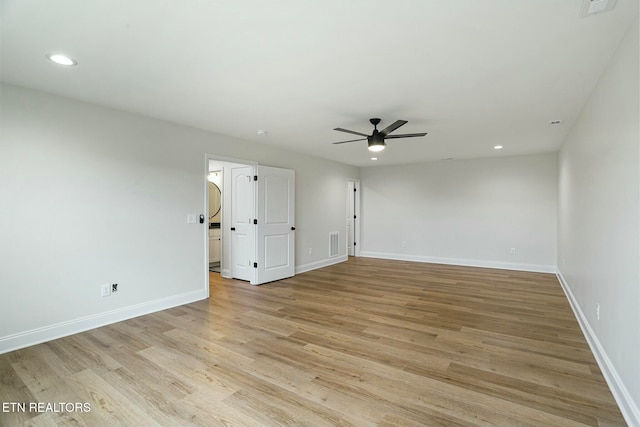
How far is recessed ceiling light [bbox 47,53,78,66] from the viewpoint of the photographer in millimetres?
2312

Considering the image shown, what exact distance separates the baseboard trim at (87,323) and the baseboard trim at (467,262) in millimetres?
4994

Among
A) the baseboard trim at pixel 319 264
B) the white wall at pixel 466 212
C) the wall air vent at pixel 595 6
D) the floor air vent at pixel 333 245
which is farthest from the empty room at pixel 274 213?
the floor air vent at pixel 333 245

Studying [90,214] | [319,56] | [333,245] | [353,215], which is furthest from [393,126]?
[353,215]

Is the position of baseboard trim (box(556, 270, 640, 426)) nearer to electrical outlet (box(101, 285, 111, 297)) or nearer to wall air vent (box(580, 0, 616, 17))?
wall air vent (box(580, 0, 616, 17))

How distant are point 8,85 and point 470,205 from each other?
7553 millimetres

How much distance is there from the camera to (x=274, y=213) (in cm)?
555

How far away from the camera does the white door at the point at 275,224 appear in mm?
5328

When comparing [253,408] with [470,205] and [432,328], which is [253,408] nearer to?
[432,328]

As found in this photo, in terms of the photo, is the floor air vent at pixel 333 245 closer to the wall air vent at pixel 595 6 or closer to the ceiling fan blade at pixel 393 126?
the ceiling fan blade at pixel 393 126

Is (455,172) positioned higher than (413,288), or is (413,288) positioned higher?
(455,172)

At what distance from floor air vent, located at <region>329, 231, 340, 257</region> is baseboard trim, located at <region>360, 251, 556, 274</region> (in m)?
1.24

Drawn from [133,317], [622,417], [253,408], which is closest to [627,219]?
[622,417]

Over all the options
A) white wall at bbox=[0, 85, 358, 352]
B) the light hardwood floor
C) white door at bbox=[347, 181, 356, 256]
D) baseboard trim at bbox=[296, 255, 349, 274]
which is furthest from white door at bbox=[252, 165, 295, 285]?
white door at bbox=[347, 181, 356, 256]

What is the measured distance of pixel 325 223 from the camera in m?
7.02
